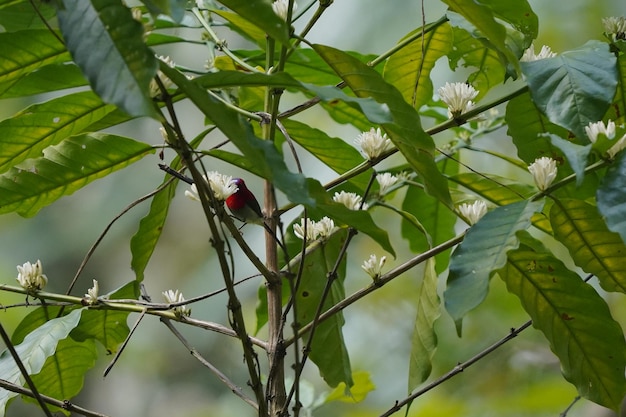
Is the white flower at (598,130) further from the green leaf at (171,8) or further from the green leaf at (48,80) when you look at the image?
the green leaf at (48,80)

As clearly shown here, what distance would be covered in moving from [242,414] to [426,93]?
1.95m

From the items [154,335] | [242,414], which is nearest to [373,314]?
[242,414]

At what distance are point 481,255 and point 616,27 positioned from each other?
0.40 meters

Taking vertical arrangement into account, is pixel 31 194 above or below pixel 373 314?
above

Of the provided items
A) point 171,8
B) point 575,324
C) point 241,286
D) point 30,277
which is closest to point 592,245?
point 575,324

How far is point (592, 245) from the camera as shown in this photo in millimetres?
805

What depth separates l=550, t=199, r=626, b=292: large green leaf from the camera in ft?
2.61

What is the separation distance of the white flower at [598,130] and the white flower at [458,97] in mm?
136

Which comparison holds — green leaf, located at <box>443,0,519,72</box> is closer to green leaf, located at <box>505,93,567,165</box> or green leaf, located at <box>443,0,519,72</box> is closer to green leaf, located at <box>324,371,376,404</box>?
green leaf, located at <box>505,93,567,165</box>

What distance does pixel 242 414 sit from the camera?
275 cm

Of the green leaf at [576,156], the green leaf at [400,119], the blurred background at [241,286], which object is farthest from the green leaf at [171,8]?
the blurred background at [241,286]

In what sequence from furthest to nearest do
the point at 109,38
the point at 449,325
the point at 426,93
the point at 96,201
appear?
1. the point at 96,201
2. the point at 449,325
3. the point at 426,93
4. the point at 109,38

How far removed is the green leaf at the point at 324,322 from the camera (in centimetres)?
98

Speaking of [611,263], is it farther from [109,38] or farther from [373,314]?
[373,314]
